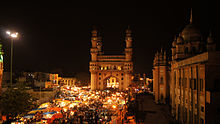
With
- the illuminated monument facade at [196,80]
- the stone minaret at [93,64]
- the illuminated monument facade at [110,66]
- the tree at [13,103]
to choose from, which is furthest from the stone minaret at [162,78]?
the stone minaret at [93,64]

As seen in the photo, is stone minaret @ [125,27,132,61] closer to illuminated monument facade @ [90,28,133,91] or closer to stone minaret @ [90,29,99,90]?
illuminated monument facade @ [90,28,133,91]

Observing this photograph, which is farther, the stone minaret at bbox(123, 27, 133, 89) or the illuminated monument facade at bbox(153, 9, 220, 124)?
the stone minaret at bbox(123, 27, 133, 89)

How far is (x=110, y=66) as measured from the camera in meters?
54.3

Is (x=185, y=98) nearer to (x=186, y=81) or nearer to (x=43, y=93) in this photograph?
(x=186, y=81)

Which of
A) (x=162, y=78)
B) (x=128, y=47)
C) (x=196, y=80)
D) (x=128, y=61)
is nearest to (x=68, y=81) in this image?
(x=128, y=61)

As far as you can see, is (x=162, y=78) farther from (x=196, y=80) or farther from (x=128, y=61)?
(x=128, y=61)

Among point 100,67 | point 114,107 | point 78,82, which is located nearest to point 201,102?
point 114,107

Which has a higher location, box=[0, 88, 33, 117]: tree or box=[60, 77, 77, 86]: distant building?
box=[0, 88, 33, 117]: tree

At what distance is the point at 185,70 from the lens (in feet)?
51.3

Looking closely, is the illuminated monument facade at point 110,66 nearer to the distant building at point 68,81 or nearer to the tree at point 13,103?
the distant building at point 68,81

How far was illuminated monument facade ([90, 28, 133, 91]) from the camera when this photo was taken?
52.9m

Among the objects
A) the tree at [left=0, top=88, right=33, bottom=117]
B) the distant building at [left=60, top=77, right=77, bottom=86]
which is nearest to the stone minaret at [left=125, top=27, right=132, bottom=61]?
the distant building at [left=60, top=77, right=77, bottom=86]

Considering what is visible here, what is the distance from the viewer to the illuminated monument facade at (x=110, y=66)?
5294cm

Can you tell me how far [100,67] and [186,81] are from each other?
132ft
